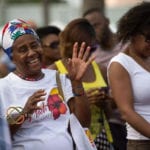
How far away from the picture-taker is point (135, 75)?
5.53 metres

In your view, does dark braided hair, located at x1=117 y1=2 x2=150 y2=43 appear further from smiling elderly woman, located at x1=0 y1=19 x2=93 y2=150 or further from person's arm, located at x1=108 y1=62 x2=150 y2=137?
smiling elderly woman, located at x1=0 y1=19 x2=93 y2=150

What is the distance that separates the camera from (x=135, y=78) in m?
5.52

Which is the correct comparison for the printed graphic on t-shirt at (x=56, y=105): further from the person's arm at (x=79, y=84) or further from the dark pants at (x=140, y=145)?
the dark pants at (x=140, y=145)

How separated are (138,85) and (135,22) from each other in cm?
48

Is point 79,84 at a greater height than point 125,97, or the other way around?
point 79,84

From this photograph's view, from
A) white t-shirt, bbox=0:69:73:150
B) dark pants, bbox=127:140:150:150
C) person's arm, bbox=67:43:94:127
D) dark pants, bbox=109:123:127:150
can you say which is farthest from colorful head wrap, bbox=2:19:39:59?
dark pants, bbox=109:123:127:150

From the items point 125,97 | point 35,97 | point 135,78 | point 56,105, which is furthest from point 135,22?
point 35,97

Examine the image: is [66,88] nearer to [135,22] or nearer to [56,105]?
[56,105]

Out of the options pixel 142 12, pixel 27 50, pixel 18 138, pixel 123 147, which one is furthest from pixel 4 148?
pixel 123 147

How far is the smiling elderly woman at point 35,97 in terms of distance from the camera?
521 cm

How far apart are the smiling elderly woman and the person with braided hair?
0.25 meters

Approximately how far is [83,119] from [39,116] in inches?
17.6

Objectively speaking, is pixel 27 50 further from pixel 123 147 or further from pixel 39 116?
pixel 123 147

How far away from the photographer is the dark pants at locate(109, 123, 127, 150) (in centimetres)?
686
